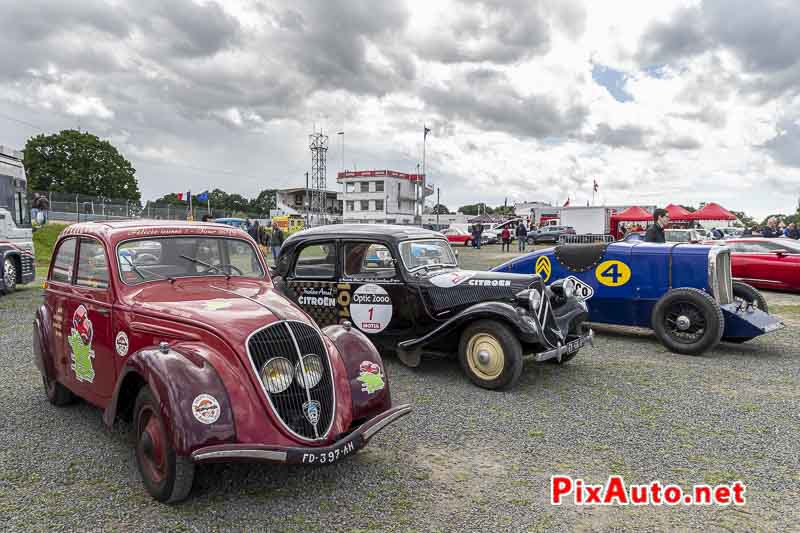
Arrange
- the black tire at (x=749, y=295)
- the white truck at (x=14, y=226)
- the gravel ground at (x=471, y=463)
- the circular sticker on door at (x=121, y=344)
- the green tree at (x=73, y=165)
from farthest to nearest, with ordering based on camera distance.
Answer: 1. the green tree at (x=73, y=165)
2. the white truck at (x=14, y=226)
3. the black tire at (x=749, y=295)
4. the circular sticker on door at (x=121, y=344)
5. the gravel ground at (x=471, y=463)

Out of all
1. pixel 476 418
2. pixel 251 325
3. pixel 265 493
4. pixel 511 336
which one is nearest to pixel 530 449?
pixel 476 418

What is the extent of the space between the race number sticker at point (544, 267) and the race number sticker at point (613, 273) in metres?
0.72

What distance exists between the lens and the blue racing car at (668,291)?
21.5ft

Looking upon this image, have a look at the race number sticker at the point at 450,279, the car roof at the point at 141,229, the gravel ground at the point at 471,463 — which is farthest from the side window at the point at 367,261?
the car roof at the point at 141,229

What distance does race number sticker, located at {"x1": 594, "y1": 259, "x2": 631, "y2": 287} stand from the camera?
23.6 ft

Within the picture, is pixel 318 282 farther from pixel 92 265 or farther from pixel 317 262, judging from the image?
pixel 92 265

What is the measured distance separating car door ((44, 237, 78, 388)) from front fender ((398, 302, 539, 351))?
3.12m

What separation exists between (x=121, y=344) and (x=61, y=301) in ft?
4.01

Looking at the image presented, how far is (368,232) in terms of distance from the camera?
6.05 meters

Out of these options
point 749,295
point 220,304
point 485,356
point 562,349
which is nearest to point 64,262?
point 220,304

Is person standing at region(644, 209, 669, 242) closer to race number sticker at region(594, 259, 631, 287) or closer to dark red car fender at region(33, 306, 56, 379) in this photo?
race number sticker at region(594, 259, 631, 287)

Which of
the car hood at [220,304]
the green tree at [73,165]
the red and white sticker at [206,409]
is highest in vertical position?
the green tree at [73,165]

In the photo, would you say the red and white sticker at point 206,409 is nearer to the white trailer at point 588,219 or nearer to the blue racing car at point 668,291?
the blue racing car at point 668,291

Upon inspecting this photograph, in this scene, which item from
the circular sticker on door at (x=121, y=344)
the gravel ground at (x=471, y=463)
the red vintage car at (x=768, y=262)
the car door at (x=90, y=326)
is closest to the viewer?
the gravel ground at (x=471, y=463)
